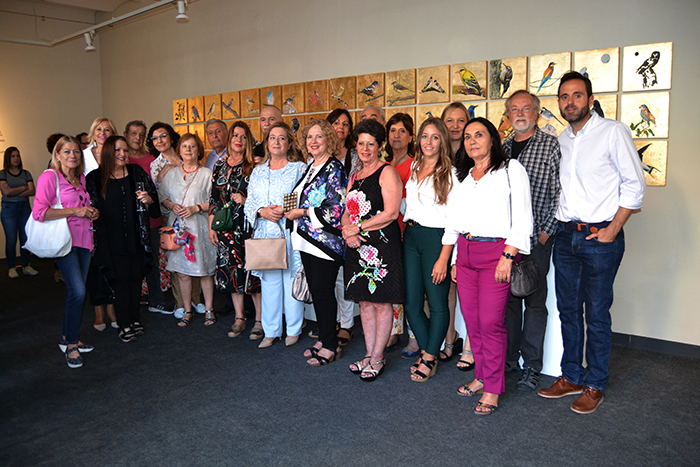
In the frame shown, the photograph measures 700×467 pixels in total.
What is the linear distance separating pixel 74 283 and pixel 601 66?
4593 mm

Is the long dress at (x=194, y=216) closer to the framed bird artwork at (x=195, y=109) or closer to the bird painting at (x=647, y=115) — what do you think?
the framed bird artwork at (x=195, y=109)

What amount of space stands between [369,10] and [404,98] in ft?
3.68

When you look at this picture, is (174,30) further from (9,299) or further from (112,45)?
(9,299)

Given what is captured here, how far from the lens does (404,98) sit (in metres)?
5.32

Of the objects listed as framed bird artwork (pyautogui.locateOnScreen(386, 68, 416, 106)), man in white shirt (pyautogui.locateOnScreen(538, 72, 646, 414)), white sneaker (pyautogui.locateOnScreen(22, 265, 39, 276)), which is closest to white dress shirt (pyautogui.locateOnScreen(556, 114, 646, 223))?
man in white shirt (pyautogui.locateOnScreen(538, 72, 646, 414))

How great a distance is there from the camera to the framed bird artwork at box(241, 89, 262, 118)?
6777 millimetres

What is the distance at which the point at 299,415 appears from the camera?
10.0 ft

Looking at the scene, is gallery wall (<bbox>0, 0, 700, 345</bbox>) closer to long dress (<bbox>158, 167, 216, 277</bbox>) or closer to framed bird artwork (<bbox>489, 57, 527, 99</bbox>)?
framed bird artwork (<bbox>489, 57, 527, 99</bbox>)

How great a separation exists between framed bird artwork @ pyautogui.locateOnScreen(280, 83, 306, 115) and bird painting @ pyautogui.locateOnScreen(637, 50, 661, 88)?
3725 mm

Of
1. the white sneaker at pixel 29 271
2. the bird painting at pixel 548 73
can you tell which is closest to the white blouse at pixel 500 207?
the bird painting at pixel 548 73

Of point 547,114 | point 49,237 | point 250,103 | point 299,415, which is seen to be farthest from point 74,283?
point 547,114

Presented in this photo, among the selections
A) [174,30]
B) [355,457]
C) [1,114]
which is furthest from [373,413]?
[1,114]

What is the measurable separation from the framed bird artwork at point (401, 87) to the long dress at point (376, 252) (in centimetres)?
218

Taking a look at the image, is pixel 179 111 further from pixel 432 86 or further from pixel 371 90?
pixel 432 86
